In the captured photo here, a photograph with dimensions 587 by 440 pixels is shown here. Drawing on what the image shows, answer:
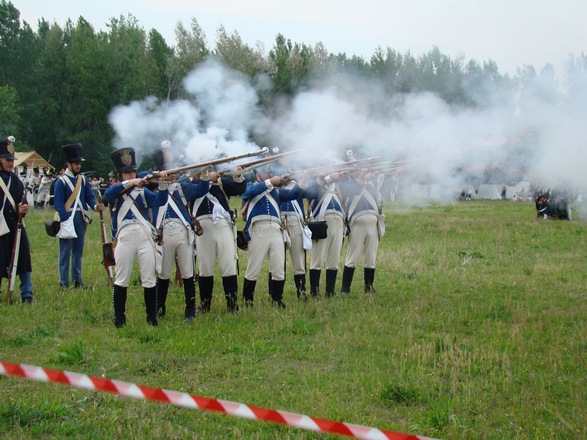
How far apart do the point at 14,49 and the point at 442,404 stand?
60.5 m

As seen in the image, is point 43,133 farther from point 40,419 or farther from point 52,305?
point 40,419

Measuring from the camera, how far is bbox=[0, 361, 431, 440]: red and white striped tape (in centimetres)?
434

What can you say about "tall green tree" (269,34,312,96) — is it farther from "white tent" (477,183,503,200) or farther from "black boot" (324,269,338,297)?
"white tent" (477,183,503,200)

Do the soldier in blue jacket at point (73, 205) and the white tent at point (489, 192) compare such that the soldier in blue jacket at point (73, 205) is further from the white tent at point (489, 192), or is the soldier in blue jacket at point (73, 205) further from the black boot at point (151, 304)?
the white tent at point (489, 192)

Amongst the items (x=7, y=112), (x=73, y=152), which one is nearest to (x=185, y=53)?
(x=73, y=152)

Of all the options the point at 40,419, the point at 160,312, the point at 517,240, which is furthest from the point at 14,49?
the point at 40,419

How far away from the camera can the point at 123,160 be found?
9.36m

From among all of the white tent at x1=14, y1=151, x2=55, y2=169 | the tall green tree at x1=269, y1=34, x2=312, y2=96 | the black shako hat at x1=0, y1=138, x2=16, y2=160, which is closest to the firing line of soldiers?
the black shako hat at x1=0, y1=138, x2=16, y2=160

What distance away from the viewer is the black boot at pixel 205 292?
10422 mm

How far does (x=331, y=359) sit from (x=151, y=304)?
2.96m

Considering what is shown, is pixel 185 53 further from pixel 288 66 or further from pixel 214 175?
pixel 214 175

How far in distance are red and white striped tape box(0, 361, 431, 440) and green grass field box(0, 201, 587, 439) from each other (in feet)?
2.87

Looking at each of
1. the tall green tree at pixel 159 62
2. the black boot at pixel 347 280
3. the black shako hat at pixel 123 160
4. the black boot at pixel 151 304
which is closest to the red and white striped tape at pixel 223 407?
the black boot at pixel 151 304

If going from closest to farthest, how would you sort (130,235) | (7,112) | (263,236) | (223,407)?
(223,407), (130,235), (263,236), (7,112)
